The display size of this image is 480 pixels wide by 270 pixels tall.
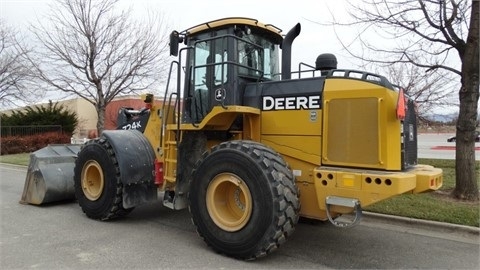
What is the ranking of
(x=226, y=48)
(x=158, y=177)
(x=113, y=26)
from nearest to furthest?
1. (x=226, y=48)
2. (x=158, y=177)
3. (x=113, y=26)

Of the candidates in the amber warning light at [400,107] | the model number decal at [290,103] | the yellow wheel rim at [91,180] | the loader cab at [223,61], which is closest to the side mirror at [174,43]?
the loader cab at [223,61]

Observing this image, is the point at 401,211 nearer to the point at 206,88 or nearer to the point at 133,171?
the point at 206,88

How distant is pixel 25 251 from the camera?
17.1 ft

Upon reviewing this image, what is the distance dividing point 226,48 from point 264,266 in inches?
112

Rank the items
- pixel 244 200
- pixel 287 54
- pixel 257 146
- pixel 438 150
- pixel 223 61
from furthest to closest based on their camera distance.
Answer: pixel 438 150 → pixel 287 54 → pixel 223 61 → pixel 244 200 → pixel 257 146

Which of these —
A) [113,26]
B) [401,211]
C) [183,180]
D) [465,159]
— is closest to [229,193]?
[183,180]

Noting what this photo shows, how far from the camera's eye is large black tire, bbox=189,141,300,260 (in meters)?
4.59

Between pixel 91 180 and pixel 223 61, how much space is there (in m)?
3.25

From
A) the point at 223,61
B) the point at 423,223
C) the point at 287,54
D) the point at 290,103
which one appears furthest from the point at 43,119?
the point at 423,223

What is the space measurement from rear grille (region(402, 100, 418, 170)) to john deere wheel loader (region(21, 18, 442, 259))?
15 mm

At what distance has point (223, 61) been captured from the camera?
5.67 meters

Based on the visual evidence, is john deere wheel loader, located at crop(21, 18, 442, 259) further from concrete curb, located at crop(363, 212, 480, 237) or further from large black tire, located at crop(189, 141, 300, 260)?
concrete curb, located at crop(363, 212, 480, 237)

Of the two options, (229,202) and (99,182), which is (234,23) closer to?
(229,202)

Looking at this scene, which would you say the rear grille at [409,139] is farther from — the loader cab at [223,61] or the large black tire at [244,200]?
the loader cab at [223,61]
